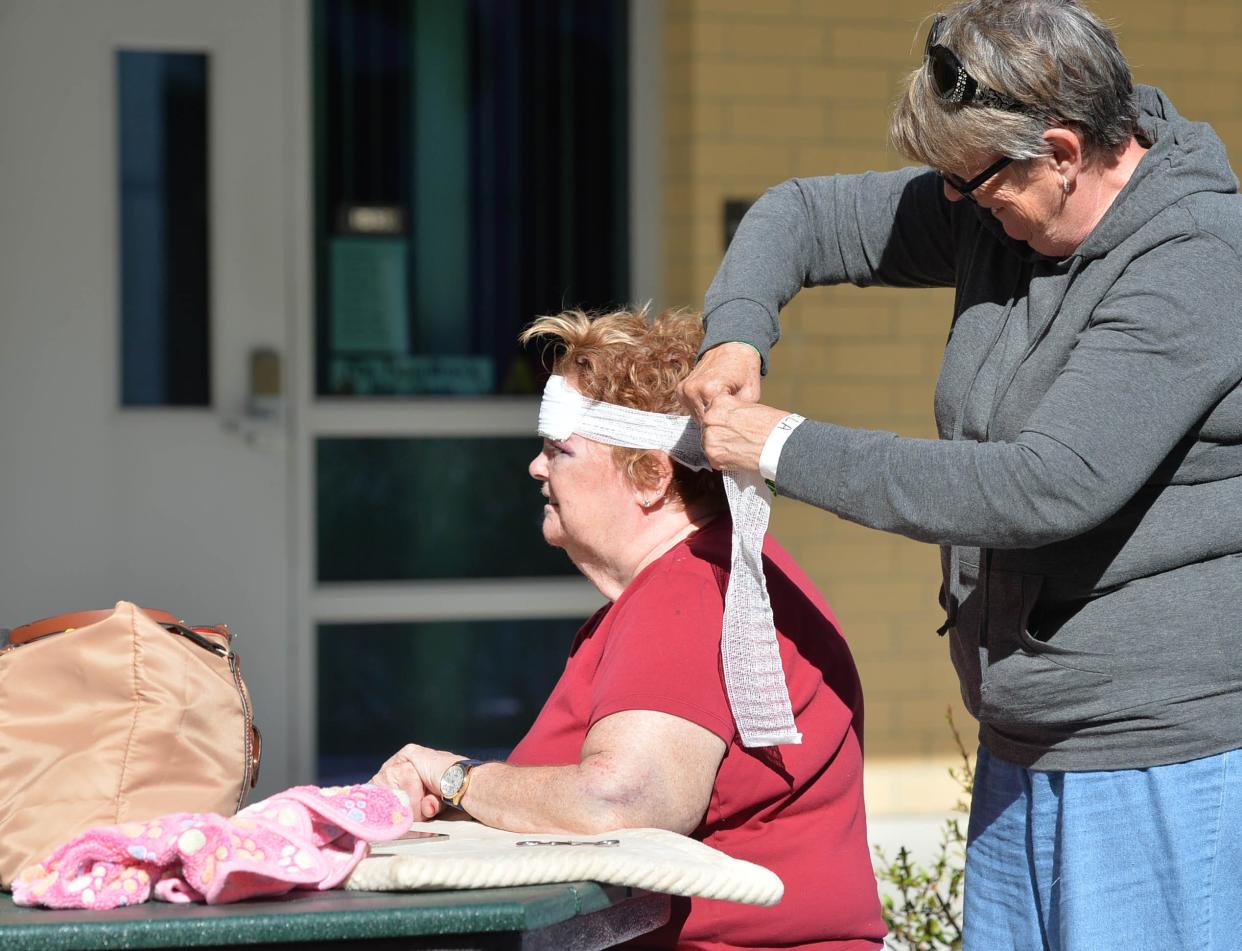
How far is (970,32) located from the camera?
6.38 feet

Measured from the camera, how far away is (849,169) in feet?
14.9

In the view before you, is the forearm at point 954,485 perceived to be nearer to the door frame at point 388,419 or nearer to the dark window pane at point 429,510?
the door frame at point 388,419

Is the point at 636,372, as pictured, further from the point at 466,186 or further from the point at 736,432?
the point at 466,186

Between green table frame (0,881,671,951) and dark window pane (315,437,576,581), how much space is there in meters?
3.15

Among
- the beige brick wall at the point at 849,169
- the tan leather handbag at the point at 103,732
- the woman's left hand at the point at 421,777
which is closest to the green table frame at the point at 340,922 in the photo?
the tan leather handbag at the point at 103,732

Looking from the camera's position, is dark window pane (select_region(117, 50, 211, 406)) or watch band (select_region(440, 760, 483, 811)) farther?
dark window pane (select_region(117, 50, 211, 406))

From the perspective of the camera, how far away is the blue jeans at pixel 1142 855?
2020mm

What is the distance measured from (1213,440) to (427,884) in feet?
3.61

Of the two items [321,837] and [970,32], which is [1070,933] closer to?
[321,837]

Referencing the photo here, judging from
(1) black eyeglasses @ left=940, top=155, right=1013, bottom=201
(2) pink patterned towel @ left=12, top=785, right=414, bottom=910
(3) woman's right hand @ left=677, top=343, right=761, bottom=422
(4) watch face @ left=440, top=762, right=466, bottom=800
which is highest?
(1) black eyeglasses @ left=940, top=155, right=1013, bottom=201

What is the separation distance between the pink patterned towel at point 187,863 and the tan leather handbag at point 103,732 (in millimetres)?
129

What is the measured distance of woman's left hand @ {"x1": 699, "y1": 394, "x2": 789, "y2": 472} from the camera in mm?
1938

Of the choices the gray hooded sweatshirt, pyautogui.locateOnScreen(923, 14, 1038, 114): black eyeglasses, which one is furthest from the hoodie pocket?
pyautogui.locateOnScreen(923, 14, 1038, 114): black eyeglasses

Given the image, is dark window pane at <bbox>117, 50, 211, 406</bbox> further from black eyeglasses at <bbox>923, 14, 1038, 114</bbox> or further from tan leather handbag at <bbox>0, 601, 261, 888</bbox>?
black eyeglasses at <bbox>923, 14, 1038, 114</bbox>
